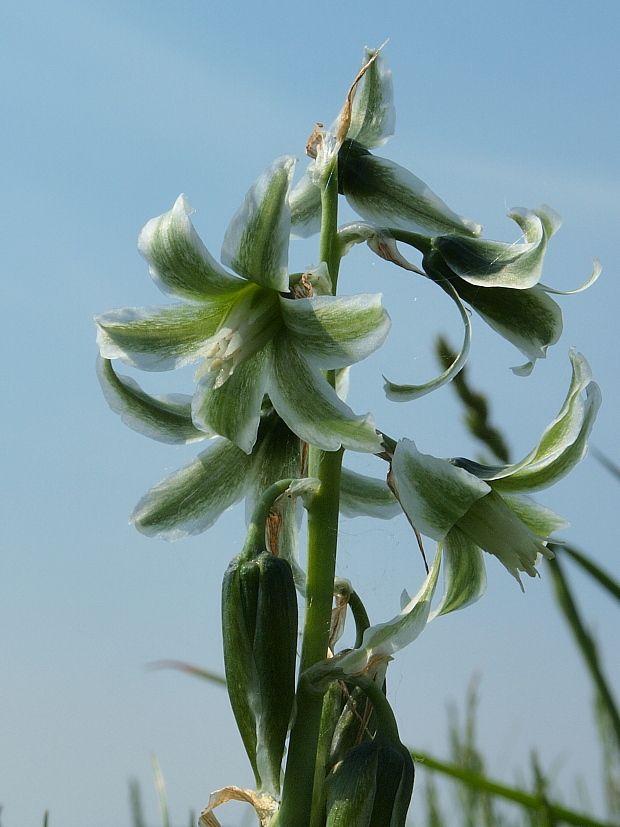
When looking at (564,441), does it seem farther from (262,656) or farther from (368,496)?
(262,656)

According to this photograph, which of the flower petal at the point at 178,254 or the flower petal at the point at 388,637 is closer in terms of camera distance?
the flower petal at the point at 388,637

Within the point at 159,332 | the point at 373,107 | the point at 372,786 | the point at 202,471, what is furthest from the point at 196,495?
the point at 373,107

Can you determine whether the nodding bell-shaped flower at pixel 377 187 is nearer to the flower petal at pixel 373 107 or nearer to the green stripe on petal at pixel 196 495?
the flower petal at pixel 373 107

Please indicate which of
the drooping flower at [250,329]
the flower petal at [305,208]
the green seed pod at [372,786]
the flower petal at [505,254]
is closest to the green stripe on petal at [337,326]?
the drooping flower at [250,329]

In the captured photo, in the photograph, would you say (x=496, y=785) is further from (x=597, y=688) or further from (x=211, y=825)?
(x=211, y=825)

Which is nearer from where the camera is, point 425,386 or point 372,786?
point 372,786

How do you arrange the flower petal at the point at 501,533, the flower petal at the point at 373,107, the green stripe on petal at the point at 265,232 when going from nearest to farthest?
the green stripe on petal at the point at 265,232 → the flower petal at the point at 501,533 → the flower petal at the point at 373,107

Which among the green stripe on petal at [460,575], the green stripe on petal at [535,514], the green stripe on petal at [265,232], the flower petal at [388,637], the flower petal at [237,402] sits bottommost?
the flower petal at [388,637]
